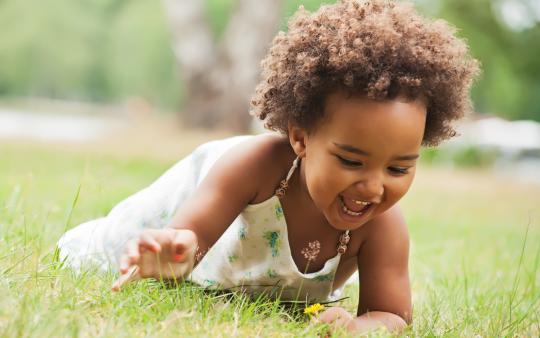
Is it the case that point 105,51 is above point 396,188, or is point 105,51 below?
below

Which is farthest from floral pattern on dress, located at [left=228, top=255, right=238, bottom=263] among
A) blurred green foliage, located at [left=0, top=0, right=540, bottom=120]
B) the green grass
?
blurred green foliage, located at [left=0, top=0, right=540, bottom=120]

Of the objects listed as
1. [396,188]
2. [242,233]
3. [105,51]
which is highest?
[396,188]

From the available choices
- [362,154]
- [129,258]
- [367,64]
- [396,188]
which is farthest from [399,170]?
[129,258]

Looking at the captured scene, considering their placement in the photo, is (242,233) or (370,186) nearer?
(370,186)

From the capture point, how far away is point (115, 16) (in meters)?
41.1

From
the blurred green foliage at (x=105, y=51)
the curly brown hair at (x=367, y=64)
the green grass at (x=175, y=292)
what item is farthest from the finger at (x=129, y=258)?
→ the blurred green foliage at (x=105, y=51)

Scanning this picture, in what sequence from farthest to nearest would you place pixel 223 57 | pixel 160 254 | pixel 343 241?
pixel 223 57 → pixel 343 241 → pixel 160 254

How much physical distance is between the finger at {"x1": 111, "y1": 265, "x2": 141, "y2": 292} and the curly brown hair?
707 mm

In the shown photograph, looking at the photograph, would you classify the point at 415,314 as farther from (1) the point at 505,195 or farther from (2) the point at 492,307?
(1) the point at 505,195

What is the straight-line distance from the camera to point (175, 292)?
2.24 metres

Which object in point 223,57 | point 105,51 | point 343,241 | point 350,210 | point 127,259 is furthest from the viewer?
point 105,51

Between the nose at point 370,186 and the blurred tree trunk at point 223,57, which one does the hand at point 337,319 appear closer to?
the nose at point 370,186

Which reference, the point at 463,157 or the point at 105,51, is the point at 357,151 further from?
the point at 105,51

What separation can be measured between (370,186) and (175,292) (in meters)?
0.68
